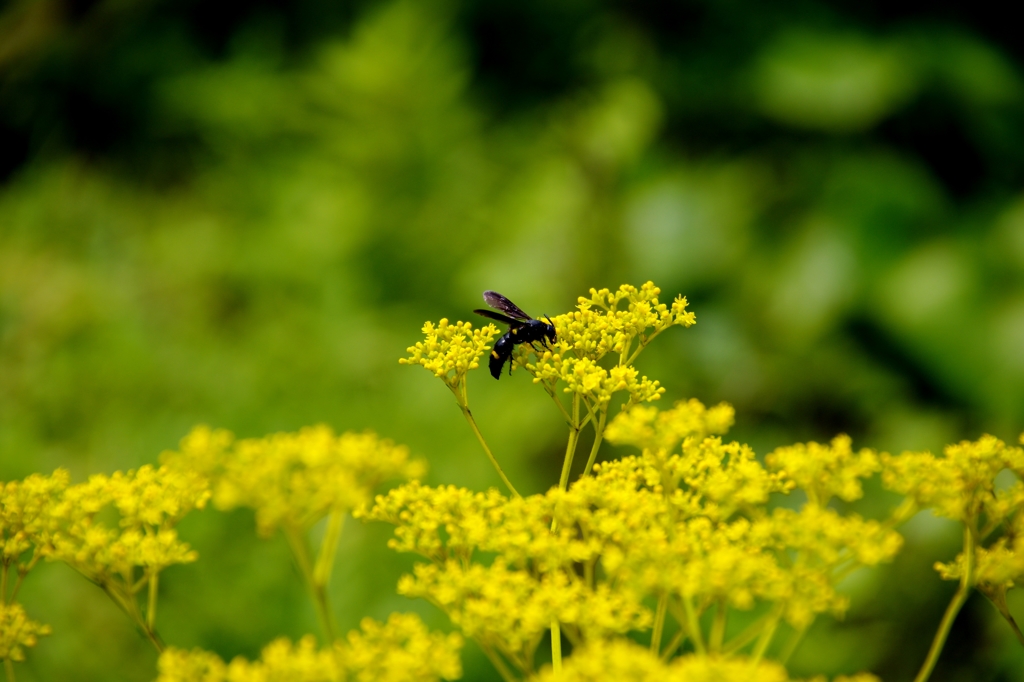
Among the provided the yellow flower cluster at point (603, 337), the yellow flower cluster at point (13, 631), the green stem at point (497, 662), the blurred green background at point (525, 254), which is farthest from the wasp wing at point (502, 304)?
the blurred green background at point (525, 254)

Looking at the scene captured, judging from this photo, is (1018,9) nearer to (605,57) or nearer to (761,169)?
(761,169)

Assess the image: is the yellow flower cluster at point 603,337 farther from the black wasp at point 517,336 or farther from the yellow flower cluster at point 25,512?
the yellow flower cluster at point 25,512

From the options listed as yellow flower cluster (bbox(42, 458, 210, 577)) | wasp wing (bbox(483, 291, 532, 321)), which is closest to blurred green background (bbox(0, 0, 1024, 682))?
wasp wing (bbox(483, 291, 532, 321))

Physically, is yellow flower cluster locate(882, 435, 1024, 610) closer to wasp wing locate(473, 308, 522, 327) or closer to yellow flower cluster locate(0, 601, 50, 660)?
wasp wing locate(473, 308, 522, 327)

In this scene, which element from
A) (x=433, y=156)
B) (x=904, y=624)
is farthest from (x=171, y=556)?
(x=433, y=156)

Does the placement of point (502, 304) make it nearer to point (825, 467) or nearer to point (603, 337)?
point (603, 337)

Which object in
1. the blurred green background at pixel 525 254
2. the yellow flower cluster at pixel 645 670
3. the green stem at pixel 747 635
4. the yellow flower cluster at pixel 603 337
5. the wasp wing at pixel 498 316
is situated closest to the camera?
the yellow flower cluster at pixel 645 670
